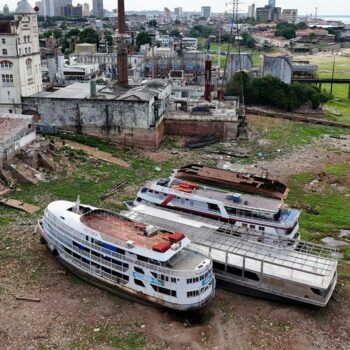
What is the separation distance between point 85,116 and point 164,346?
29462mm

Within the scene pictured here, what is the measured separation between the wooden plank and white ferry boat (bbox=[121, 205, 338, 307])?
23.7 ft

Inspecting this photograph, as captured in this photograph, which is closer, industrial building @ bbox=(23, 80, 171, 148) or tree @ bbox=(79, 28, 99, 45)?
industrial building @ bbox=(23, 80, 171, 148)

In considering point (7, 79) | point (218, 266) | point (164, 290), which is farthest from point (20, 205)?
point (7, 79)

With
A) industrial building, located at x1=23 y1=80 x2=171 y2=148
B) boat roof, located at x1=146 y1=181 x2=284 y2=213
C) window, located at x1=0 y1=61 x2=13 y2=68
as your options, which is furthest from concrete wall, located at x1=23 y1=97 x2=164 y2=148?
boat roof, located at x1=146 y1=181 x2=284 y2=213

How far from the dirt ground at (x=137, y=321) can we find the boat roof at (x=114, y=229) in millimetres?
2609

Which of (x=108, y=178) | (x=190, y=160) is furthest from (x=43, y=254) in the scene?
(x=190, y=160)

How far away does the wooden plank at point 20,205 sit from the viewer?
Answer: 28.8m

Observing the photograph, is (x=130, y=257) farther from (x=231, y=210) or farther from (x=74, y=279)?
(x=231, y=210)

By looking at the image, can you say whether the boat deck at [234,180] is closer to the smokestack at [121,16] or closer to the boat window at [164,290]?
the boat window at [164,290]

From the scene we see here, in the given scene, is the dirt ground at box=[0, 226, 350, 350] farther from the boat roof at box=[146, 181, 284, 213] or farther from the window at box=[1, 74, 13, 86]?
the window at box=[1, 74, 13, 86]

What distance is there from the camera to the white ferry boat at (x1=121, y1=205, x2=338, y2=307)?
810 inches

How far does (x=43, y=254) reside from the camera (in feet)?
79.9

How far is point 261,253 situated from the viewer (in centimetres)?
2239

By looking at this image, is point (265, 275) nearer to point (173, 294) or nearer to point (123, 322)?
point (173, 294)
